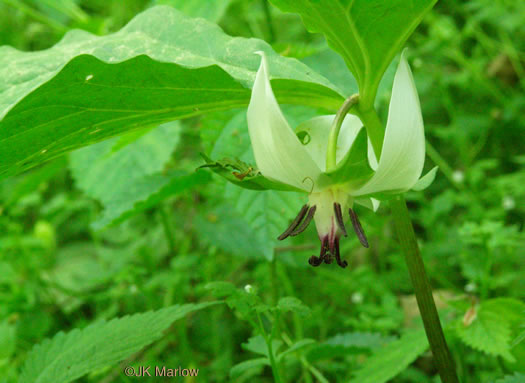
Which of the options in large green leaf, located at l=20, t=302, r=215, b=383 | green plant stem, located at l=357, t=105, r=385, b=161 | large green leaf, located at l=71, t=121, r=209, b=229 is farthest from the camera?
large green leaf, located at l=71, t=121, r=209, b=229

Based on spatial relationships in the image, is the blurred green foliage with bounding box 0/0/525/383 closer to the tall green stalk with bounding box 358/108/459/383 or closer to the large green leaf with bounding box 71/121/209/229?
the large green leaf with bounding box 71/121/209/229

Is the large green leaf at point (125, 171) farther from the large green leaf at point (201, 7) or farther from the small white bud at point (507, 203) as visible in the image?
the small white bud at point (507, 203)

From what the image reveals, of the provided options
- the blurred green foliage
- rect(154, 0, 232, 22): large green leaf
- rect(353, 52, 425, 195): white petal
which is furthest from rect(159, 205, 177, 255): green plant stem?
rect(353, 52, 425, 195): white petal

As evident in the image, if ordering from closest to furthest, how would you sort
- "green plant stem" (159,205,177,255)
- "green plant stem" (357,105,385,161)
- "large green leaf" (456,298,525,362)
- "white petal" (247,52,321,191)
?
"white petal" (247,52,321,191)
"green plant stem" (357,105,385,161)
"large green leaf" (456,298,525,362)
"green plant stem" (159,205,177,255)

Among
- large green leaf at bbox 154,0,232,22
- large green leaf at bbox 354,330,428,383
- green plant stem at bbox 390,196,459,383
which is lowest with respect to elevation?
large green leaf at bbox 354,330,428,383

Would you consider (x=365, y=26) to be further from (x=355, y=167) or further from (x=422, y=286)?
(x=422, y=286)

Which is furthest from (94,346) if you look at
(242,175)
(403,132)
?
(403,132)
